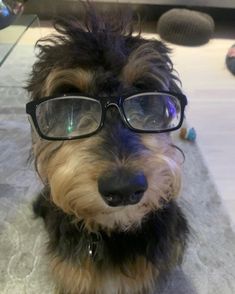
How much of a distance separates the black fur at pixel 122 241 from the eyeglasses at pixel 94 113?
265 mm

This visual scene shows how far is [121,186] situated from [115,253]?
39 cm

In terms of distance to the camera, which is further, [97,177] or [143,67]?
[143,67]

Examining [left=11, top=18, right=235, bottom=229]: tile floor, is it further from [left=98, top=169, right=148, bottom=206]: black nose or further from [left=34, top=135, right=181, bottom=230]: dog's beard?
[left=98, top=169, right=148, bottom=206]: black nose

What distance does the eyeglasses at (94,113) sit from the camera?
0.99 metres

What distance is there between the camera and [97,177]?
855 mm

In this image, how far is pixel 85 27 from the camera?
1.03 meters

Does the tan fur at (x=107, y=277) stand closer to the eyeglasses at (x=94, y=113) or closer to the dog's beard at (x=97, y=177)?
the dog's beard at (x=97, y=177)

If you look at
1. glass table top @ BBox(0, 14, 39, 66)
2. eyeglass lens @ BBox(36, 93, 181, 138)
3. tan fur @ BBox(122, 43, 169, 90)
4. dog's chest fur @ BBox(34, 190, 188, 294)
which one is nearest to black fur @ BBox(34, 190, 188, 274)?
dog's chest fur @ BBox(34, 190, 188, 294)

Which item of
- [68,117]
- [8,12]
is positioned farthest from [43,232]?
[8,12]

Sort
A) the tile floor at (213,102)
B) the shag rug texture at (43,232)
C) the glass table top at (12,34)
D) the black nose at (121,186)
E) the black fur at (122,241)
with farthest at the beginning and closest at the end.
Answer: the tile floor at (213,102) < the glass table top at (12,34) < the shag rug texture at (43,232) < the black fur at (122,241) < the black nose at (121,186)

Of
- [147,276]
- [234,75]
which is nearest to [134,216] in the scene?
[147,276]

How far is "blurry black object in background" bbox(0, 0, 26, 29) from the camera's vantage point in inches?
69.7

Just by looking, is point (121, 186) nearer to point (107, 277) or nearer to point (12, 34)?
point (107, 277)

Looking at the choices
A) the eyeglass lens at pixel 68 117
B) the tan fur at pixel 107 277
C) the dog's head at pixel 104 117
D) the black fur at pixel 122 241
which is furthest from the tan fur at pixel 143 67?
the tan fur at pixel 107 277
